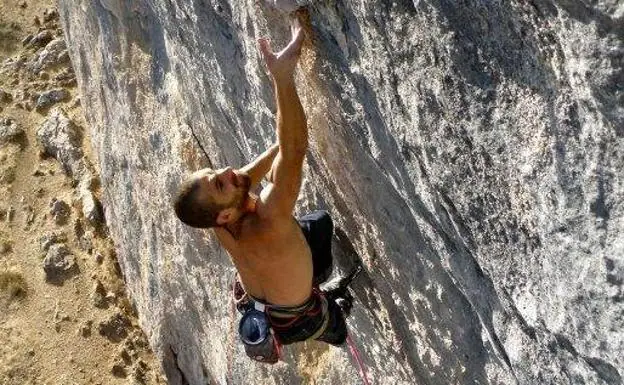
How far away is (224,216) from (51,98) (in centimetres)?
801

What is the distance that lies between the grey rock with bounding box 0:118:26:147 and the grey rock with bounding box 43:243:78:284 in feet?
6.06

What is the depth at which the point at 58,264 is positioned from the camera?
917 centimetres

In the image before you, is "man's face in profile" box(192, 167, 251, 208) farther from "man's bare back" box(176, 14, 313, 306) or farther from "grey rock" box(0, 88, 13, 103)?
"grey rock" box(0, 88, 13, 103)

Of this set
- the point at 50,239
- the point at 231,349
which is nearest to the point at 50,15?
the point at 50,239

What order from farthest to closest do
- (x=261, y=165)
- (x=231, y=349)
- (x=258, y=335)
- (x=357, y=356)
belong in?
1. (x=231, y=349)
2. (x=357, y=356)
3. (x=258, y=335)
4. (x=261, y=165)

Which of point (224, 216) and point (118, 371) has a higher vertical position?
point (224, 216)

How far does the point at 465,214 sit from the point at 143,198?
473 centimetres

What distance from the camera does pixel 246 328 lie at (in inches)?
158

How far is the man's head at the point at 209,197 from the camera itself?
120 inches

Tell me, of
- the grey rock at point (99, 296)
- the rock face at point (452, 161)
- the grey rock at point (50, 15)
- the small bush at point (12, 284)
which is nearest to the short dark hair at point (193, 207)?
the rock face at point (452, 161)

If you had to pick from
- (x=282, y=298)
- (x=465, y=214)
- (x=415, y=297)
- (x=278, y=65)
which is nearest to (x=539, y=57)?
(x=465, y=214)

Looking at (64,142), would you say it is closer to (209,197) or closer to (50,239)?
(50,239)

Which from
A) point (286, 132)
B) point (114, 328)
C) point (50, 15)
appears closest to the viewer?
point (286, 132)

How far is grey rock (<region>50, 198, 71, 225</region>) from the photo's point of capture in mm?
9484
